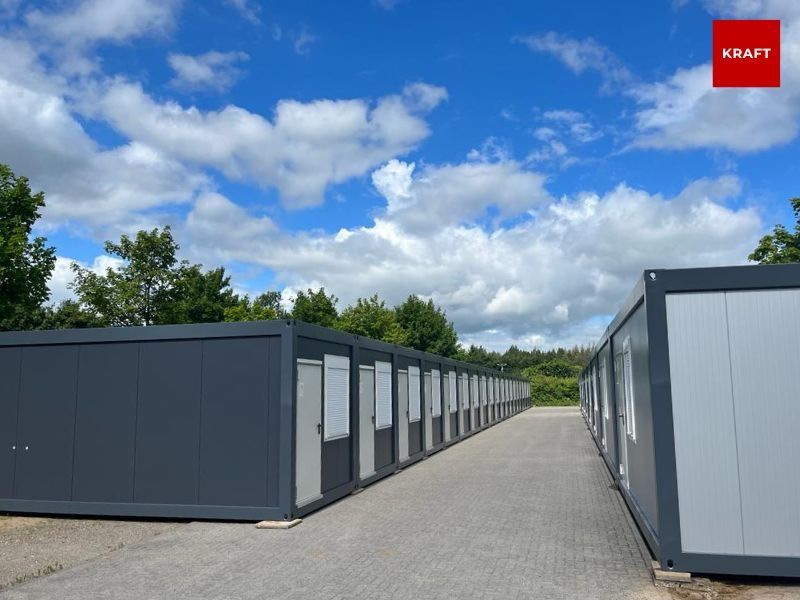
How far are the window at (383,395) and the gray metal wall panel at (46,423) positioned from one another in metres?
5.56

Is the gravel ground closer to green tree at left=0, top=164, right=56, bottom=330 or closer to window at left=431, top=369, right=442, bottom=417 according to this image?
window at left=431, top=369, right=442, bottom=417

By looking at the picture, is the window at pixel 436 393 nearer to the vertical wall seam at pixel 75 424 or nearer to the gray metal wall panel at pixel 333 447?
the gray metal wall panel at pixel 333 447

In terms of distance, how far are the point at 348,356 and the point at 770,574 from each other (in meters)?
7.45

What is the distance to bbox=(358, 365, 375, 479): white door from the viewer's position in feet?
39.9

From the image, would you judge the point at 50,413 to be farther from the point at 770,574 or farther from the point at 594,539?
the point at 770,574

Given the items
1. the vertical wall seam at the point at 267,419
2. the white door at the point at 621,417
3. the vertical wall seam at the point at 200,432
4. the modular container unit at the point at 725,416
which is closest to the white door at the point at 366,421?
the vertical wall seam at the point at 267,419

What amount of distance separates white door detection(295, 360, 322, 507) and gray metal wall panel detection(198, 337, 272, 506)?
46 cm

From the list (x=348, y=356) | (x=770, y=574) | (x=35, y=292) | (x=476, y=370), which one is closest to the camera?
(x=770, y=574)

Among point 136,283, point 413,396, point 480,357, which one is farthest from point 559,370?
point 413,396

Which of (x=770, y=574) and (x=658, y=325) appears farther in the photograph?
(x=658, y=325)

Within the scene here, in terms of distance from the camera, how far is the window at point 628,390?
8.03 meters

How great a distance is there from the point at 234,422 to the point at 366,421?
370cm

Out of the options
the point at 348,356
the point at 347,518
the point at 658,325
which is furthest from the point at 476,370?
the point at 658,325

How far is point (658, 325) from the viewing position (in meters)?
6.09
